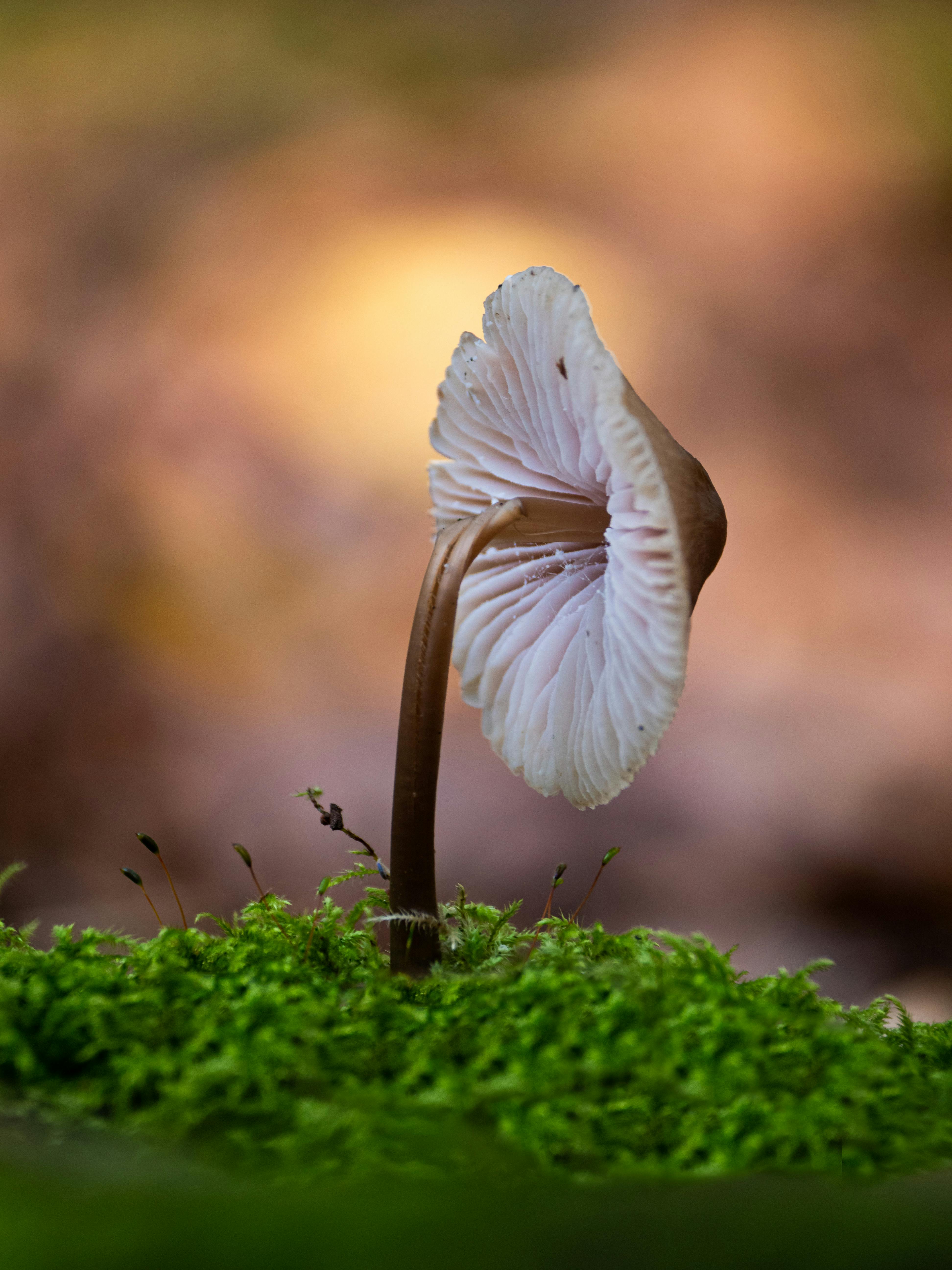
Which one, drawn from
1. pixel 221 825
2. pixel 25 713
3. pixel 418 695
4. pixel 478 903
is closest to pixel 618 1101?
pixel 418 695

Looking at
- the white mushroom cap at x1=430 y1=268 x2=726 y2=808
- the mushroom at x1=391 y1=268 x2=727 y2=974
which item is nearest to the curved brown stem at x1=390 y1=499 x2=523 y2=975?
the mushroom at x1=391 y1=268 x2=727 y2=974

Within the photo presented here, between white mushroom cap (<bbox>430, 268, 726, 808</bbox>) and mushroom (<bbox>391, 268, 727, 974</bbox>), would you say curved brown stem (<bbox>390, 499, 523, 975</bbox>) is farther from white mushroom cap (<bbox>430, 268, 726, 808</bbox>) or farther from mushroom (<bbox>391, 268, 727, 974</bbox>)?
white mushroom cap (<bbox>430, 268, 726, 808</bbox>)

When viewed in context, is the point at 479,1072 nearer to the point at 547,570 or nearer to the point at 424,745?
the point at 424,745

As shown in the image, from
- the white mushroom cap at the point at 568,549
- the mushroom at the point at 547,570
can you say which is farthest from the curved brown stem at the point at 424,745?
the white mushroom cap at the point at 568,549

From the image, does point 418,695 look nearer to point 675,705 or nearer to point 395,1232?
point 675,705

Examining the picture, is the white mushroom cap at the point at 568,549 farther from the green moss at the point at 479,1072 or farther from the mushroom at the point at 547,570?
the green moss at the point at 479,1072

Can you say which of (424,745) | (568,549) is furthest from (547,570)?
(424,745)
